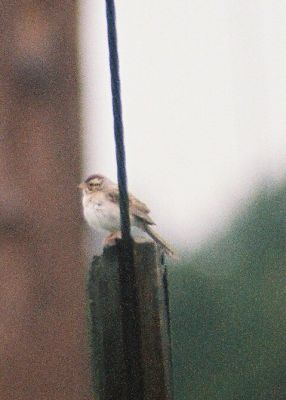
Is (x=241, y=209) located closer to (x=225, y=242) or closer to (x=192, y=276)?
(x=225, y=242)

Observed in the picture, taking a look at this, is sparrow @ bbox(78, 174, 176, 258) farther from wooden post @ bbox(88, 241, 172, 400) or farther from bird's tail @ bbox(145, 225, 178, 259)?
wooden post @ bbox(88, 241, 172, 400)

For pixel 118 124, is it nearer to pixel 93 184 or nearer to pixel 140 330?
pixel 140 330

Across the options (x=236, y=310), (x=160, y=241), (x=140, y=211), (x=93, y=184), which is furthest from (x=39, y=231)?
(x=236, y=310)

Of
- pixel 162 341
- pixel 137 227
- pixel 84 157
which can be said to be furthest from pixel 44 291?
pixel 162 341

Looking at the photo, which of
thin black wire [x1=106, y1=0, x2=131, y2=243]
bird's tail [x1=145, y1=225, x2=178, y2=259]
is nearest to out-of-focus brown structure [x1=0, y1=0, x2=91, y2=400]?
bird's tail [x1=145, y1=225, x2=178, y2=259]

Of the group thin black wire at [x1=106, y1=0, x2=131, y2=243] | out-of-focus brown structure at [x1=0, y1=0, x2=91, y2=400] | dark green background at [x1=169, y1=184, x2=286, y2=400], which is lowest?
dark green background at [x1=169, y1=184, x2=286, y2=400]

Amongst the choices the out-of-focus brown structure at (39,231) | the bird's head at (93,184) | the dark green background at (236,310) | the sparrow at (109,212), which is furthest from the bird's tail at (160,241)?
the dark green background at (236,310)

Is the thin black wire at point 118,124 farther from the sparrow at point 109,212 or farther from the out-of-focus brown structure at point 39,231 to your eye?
the out-of-focus brown structure at point 39,231
